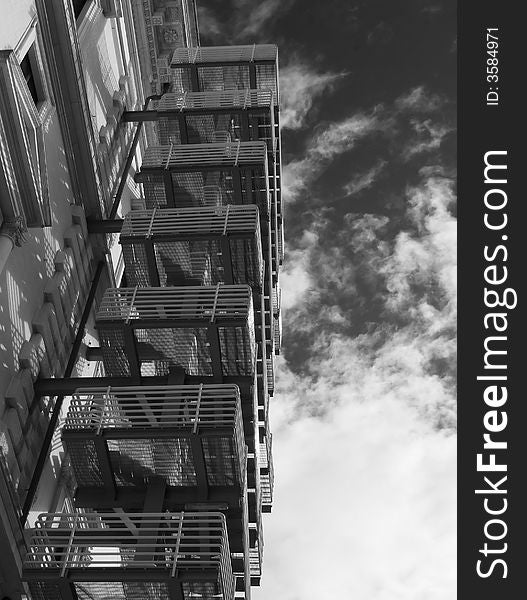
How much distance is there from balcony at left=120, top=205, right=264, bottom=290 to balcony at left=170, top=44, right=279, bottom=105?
40.3 feet

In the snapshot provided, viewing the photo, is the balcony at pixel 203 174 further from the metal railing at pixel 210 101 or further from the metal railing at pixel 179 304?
the metal railing at pixel 179 304

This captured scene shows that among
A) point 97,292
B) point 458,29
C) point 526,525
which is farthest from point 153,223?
point 526,525

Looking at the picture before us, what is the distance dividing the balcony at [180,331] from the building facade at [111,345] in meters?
0.05

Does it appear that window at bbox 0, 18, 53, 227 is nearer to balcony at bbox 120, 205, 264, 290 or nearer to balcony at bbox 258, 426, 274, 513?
balcony at bbox 120, 205, 264, 290

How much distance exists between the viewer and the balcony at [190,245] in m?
22.3

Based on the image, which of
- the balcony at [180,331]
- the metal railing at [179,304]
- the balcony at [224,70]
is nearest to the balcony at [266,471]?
the balcony at [180,331]

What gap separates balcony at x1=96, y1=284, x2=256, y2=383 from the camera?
18.9 m

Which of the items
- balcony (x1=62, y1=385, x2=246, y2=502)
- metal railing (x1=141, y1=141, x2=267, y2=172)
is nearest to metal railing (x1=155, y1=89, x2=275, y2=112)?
metal railing (x1=141, y1=141, x2=267, y2=172)

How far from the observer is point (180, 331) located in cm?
1891

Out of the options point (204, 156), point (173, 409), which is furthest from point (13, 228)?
point (204, 156)

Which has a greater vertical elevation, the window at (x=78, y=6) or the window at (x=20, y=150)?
the window at (x=78, y=6)

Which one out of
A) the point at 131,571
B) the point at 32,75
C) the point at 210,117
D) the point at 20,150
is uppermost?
the point at 210,117

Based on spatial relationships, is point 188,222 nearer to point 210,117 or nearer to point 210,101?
point 210,117

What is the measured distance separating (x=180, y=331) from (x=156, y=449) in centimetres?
315
